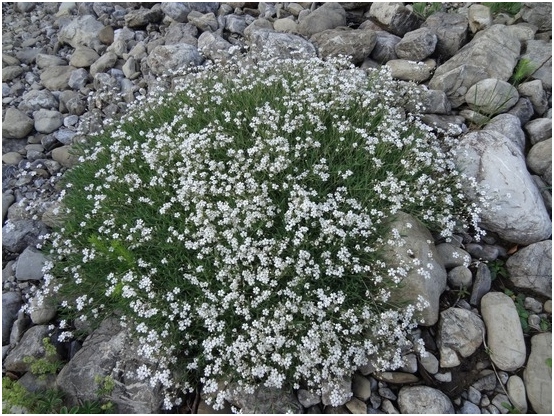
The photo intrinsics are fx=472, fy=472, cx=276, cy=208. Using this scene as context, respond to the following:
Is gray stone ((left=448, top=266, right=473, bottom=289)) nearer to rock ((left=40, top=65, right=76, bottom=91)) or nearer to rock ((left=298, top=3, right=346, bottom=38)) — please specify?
rock ((left=298, top=3, right=346, bottom=38))

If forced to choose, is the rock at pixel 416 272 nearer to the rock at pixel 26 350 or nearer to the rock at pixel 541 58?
the rock at pixel 541 58

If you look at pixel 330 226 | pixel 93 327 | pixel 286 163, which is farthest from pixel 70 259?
pixel 330 226

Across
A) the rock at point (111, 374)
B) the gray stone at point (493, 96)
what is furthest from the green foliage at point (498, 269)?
the rock at point (111, 374)

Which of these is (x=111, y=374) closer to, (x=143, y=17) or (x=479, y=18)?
(x=143, y=17)

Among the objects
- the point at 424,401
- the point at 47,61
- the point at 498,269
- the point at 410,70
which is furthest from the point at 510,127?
the point at 47,61

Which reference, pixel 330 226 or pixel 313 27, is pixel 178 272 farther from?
pixel 313 27

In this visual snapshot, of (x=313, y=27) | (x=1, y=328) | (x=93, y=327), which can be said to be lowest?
(x=1, y=328)
